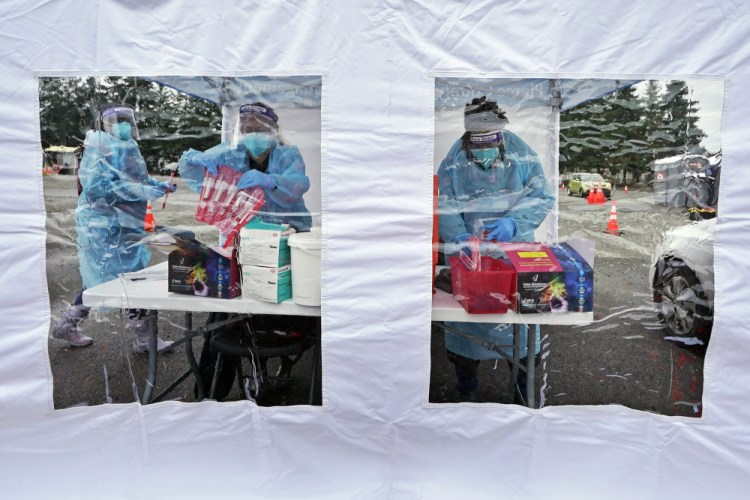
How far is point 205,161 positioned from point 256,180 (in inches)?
8.1

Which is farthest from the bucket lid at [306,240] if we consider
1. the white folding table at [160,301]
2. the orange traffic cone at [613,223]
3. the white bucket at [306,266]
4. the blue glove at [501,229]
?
the orange traffic cone at [613,223]

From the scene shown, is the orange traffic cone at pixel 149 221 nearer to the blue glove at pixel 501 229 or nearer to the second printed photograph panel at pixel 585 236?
the second printed photograph panel at pixel 585 236

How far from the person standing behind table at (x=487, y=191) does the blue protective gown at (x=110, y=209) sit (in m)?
1.19

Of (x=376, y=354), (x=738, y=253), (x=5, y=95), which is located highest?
(x=5, y=95)

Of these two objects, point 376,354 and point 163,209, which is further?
point 163,209

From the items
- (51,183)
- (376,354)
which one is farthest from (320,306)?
(51,183)

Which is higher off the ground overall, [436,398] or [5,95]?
[5,95]

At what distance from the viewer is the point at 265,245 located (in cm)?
193

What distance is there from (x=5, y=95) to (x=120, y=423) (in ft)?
4.19

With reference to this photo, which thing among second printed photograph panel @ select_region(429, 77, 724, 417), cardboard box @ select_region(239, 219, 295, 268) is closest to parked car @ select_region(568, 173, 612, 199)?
second printed photograph panel @ select_region(429, 77, 724, 417)

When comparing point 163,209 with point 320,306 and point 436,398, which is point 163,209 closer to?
point 320,306

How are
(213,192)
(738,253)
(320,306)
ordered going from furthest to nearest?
1. (213,192)
2. (320,306)
3. (738,253)

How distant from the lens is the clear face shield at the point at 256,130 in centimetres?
209

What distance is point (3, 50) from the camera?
1849 millimetres
